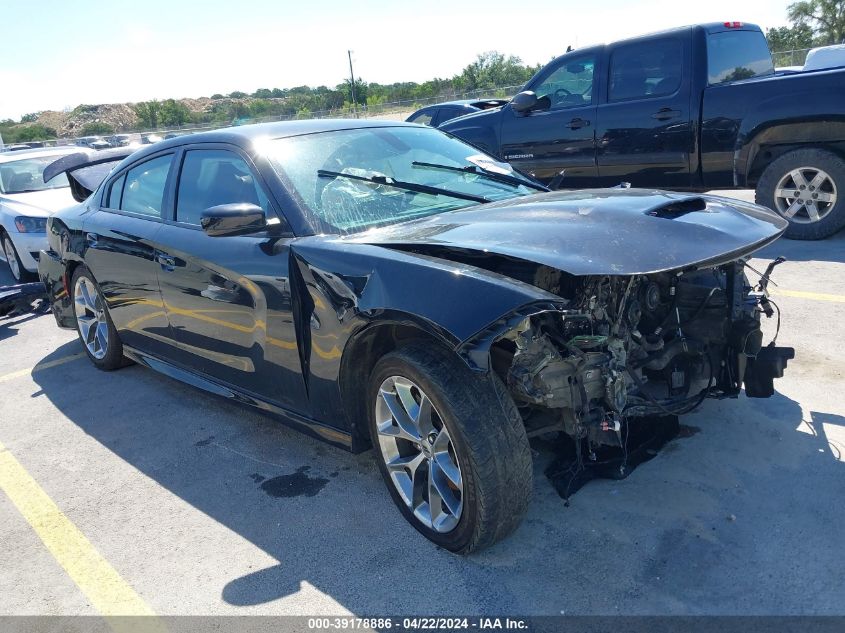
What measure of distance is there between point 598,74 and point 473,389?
623 centimetres

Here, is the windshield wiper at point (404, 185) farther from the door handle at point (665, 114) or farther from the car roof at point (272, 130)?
the door handle at point (665, 114)

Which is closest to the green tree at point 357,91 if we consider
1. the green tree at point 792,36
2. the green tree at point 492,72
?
the green tree at point 492,72

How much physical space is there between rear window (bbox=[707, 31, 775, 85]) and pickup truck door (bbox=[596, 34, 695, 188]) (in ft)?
0.83

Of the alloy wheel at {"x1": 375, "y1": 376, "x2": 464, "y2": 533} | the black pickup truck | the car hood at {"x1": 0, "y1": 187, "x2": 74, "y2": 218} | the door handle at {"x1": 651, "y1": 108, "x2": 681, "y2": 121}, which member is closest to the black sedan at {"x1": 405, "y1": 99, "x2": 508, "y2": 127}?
the black pickup truck

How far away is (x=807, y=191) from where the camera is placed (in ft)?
22.1

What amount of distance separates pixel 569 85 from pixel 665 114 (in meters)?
1.30

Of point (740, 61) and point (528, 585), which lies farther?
point (740, 61)

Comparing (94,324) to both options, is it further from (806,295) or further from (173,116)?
(173,116)

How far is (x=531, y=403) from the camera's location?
9.14 ft

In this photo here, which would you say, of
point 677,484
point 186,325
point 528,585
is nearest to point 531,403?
point 528,585

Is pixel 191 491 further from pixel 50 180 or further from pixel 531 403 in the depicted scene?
pixel 50 180

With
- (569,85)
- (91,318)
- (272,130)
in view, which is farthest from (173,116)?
(272,130)

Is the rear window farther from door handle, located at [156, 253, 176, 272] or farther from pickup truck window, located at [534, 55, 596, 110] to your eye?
door handle, located at [156, 253, 176, 272]

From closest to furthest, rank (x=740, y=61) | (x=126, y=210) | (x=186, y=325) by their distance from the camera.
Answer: (x=186, y=325)
(x=126, y=210)
(x=740, y=61)
